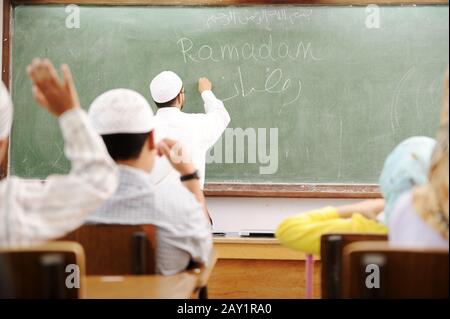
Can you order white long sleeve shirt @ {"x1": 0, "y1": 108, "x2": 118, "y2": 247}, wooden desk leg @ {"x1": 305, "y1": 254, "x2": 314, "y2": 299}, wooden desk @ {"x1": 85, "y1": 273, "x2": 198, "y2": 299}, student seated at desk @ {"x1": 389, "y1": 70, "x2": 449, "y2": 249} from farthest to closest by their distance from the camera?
wooden desk leg @ {"x1": 305, "y1": 254, "x2": 314, "y2": 299} → wooden desk @ {"x1": 85, "y1": 273, "x2": 198, "y2": 299} → student seated at desk @ {"x1": 389, "y1": 70, "x2": 449, "y2": 249} → white long sleeve shirt @ {"x1": 0, "y1": 108, "x2": 118, "y2": 247}

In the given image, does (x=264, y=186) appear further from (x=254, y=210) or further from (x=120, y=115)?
(x=120, y=115)

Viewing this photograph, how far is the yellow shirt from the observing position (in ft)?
6.50

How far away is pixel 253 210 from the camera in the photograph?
415 centimetres

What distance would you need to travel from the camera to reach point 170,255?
6.42 ft

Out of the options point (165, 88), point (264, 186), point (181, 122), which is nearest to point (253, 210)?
point (264, 186)

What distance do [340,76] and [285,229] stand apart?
2280 millimetres

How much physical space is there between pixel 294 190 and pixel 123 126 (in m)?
2.29

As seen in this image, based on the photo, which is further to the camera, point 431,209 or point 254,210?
point 254,210

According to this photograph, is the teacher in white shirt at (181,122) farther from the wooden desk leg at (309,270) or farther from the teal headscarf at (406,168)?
the teal headscarf at (406,168)

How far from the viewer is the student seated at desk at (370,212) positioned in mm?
1688

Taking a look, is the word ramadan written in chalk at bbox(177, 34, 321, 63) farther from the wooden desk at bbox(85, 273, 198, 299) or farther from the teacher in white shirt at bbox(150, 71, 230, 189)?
the wooden desk at bbox(85, 273, 198, 299)

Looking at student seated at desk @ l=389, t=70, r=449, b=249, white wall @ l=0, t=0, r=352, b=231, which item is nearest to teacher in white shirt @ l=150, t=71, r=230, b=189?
white wall @ l=0, t=0, r=352, b=231
